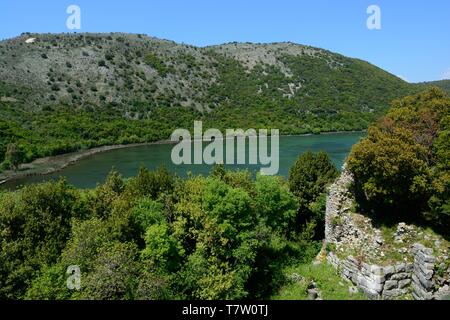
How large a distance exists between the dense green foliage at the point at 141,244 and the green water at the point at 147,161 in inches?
1529

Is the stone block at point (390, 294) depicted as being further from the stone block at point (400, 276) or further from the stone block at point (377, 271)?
the stone block at point (377, 271)

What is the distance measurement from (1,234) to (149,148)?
259 ft

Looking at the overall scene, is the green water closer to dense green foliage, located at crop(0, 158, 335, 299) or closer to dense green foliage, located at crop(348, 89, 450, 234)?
dense green foliage, located at crop(348, 89, 450, 234)

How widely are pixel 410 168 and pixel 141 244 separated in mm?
16728

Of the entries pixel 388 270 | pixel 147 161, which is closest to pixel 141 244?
pixel 388 270

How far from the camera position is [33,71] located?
375 feet

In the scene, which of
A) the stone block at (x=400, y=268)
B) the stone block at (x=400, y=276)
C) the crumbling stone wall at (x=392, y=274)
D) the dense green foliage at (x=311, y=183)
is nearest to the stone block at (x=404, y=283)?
the crumbling stone wall at (x=392, y=274)
